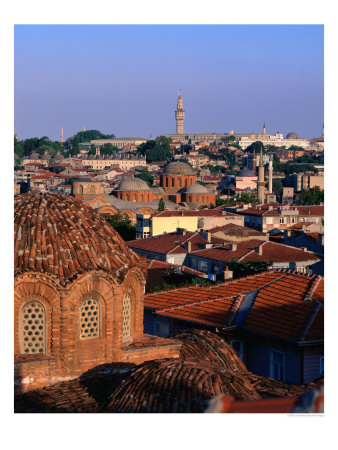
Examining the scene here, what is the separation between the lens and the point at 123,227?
52375 millimetres

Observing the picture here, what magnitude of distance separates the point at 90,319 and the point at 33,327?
2.51 feet

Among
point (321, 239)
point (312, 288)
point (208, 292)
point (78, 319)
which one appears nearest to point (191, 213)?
point (321, 239)

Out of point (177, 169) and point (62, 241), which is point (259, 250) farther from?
point (177, 169)

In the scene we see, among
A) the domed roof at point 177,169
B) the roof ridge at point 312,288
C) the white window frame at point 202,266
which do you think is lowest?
the white window frame at point 202,266

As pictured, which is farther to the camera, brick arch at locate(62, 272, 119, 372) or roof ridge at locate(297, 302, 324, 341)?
roof ridge at locate(297, 302, 324, 341)

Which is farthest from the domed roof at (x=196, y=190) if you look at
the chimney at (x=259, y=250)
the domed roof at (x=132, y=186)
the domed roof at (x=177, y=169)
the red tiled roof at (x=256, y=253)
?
the chimney at (x=259, y=250)

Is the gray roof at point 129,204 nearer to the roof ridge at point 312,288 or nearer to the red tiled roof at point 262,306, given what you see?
the red tiled roof at point 262,306

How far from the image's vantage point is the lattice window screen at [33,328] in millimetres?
9961

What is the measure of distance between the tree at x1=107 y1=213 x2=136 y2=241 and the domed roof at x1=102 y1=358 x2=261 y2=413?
1613 inches

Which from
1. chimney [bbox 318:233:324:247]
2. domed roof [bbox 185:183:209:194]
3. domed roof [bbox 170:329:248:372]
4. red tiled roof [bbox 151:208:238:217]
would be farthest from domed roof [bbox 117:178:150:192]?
domed roof [bbox 170:329:248:372]

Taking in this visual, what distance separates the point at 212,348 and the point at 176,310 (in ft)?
19.5

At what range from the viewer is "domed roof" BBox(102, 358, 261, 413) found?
26.7 feet

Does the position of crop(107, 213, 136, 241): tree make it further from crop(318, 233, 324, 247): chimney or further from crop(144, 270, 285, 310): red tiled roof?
crop(144, 270, 285, 310): red tiled roof

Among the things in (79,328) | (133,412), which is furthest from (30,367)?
(133,412)
